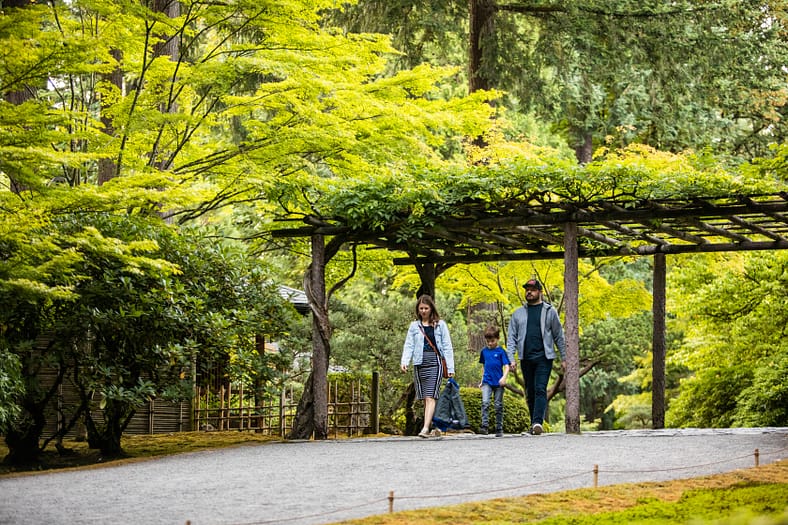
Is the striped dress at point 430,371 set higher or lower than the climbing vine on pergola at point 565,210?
lower

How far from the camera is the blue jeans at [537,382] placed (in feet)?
39.9

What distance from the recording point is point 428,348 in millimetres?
12484

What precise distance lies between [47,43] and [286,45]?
3.33m

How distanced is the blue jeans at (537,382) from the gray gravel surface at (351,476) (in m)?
0.46

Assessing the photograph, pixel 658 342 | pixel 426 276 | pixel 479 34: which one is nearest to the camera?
pixel 658 342

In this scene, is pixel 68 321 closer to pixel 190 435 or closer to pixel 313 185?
pixel 313 185

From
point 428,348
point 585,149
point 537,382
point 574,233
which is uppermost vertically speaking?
point 585,149

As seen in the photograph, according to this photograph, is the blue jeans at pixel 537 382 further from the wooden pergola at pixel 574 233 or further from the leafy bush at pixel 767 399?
the leafy bush at pixel 767 399

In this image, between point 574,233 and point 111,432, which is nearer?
point 111,432

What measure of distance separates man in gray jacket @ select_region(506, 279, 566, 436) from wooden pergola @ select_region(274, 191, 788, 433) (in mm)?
431

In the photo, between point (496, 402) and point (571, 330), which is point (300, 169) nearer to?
point (496, 402)

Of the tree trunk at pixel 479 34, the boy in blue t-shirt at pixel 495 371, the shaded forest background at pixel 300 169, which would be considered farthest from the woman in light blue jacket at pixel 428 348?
the tree trunk at pixel 479 34

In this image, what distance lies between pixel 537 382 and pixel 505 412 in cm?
423

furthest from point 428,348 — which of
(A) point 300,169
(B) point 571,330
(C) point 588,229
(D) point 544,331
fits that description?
(C) point 588,229
